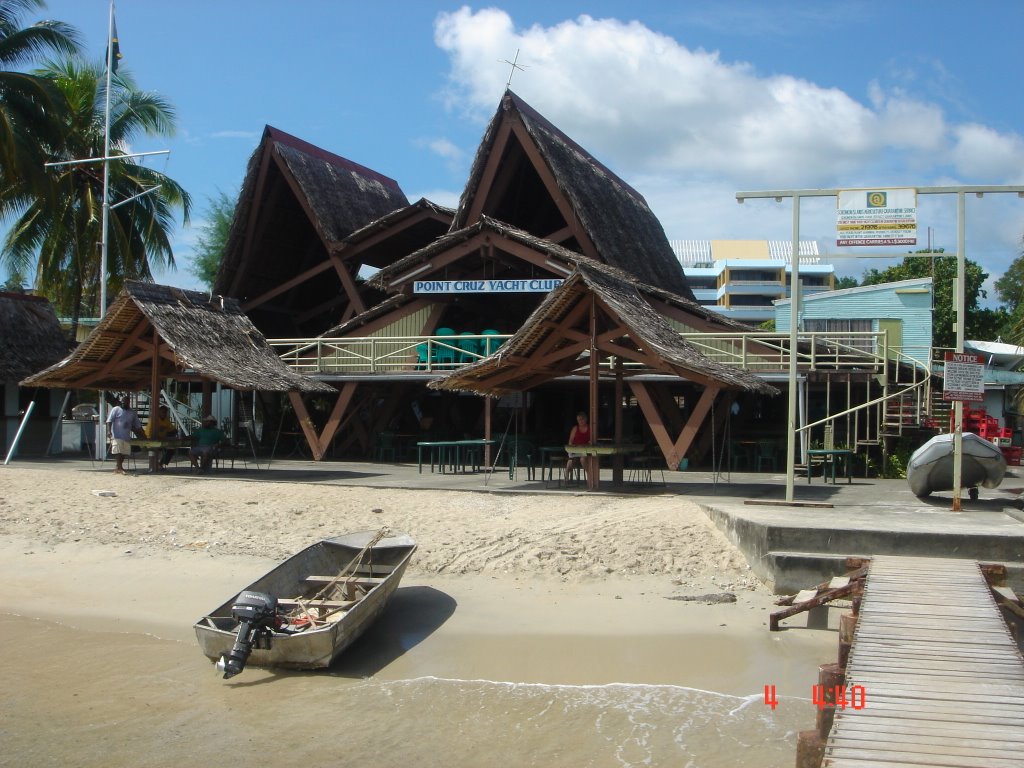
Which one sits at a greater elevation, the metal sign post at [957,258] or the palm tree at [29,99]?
the palm tree at [29,99]

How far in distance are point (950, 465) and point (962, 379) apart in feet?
6.84

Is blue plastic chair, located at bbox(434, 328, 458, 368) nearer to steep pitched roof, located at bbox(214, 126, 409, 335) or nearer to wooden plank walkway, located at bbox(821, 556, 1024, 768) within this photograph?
steep pitched roof, located at bbox(214, 126, 409, 335)

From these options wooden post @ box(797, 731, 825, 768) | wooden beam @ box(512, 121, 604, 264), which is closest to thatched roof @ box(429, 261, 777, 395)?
wooden beam @ box(512, 121, 604, 264)

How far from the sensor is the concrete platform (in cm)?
1026

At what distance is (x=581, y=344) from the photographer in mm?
15156

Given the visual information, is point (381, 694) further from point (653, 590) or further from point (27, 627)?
point (27, 627)

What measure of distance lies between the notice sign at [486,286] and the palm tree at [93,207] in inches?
377

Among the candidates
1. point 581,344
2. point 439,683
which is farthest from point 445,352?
point 439,683

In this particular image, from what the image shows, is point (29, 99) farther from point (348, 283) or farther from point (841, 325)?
point (841, 325)

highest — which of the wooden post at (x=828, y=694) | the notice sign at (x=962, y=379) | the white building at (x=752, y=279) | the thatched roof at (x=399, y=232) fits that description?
the white building at (x=752, y=279)

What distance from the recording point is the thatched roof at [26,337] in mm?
23675

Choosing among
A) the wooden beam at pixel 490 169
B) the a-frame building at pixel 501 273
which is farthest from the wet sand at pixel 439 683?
the wooden beam at pixel 490 169

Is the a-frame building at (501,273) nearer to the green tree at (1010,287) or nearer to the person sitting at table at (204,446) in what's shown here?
the person sitting at table at (204,446)

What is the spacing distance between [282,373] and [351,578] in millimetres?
9770
